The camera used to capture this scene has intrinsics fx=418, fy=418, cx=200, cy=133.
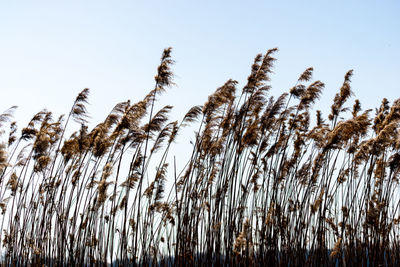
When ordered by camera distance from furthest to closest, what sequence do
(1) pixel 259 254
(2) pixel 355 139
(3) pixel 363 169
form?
(2) pixel 355 139 → (3) pixel 363 169 → (1) pixel 259 254

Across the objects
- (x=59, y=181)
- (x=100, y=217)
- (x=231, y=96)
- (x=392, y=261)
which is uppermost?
(x=231, y=96)

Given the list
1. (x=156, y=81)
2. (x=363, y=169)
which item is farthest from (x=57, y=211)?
(x=363, y=169)

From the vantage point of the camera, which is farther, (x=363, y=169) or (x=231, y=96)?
(x=363, y=169)

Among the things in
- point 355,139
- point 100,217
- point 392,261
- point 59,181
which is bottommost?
point 392,261

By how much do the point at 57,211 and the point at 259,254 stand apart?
106 inches

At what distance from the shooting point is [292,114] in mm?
6184

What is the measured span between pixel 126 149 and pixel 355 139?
11.5 feet

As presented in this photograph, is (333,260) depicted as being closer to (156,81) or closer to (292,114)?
(292,114)

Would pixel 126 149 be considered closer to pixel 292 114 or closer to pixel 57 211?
pixel 57 211

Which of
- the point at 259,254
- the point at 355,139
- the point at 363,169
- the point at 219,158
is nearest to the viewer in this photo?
the point at 259,254

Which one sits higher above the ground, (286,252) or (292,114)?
(292,114)

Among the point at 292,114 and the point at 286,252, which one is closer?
the point at 286,252

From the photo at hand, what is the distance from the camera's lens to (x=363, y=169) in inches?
238

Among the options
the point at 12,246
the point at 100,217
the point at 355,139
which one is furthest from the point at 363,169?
the point at 12,246
